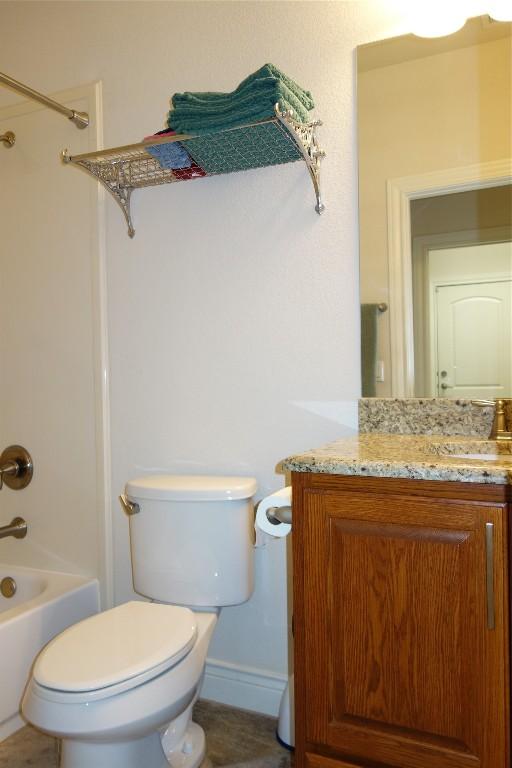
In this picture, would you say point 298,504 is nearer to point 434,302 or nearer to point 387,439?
point 387,439

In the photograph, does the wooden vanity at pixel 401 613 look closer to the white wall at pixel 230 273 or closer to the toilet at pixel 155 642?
the toilet at pixel 155 642

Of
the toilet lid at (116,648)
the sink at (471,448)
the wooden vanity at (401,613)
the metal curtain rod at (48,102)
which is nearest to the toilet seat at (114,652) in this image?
the toilet lid at (116,648)

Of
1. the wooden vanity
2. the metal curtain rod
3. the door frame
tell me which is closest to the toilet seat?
the wooden vanity

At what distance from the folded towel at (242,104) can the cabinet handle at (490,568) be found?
107 cm

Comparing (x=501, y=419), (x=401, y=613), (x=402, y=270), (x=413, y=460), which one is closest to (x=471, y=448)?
(x=501, y=419)

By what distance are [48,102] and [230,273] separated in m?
0.82

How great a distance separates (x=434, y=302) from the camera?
152cm

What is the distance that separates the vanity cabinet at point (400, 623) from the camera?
94 centimetres

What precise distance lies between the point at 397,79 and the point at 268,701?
184 cm

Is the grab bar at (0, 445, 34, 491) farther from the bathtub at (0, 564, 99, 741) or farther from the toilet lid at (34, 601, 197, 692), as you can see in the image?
the toilet lid at (34, 601, 197, 692)

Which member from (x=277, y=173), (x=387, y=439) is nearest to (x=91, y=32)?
(x=277, y=173)

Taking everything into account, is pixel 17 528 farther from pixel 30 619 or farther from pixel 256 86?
pixel 256 86

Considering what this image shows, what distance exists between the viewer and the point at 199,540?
1568 mm

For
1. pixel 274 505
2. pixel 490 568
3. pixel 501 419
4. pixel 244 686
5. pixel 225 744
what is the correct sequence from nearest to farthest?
pixel 490 568
pixel 274 505
pixel 501 419
pixel 225 744
pixel 244 686
